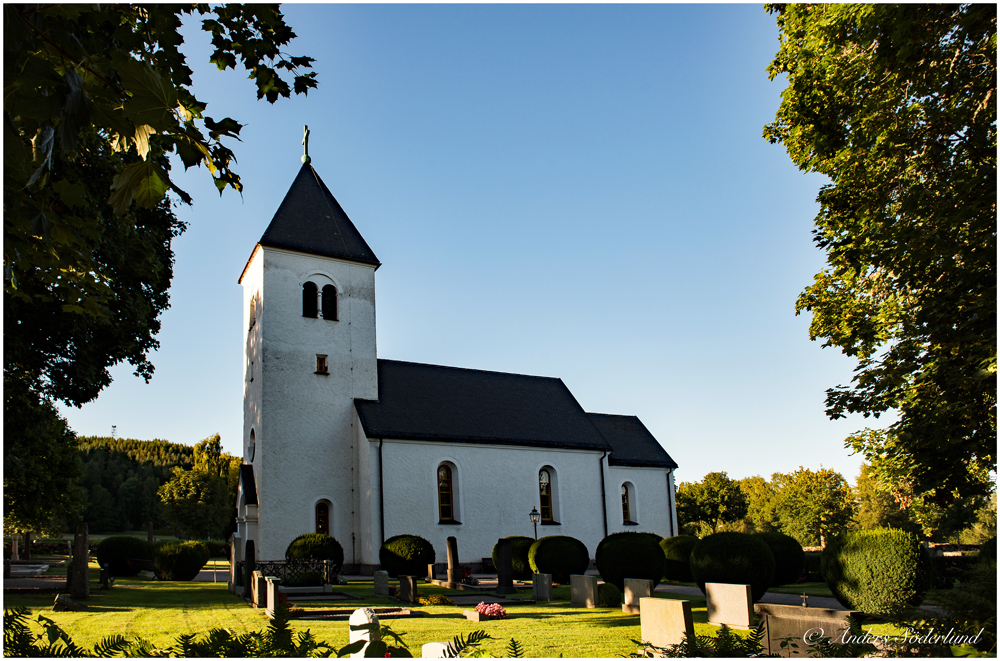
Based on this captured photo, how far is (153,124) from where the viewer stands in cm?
259

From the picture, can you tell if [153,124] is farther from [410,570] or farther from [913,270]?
[410,570]

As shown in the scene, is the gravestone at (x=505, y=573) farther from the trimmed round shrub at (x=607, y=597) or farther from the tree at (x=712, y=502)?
the tree at (x=712, y=502)

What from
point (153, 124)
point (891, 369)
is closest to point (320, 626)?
point (153, 124)

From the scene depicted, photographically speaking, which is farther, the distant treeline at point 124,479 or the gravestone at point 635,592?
the distant treeline at point 124,479

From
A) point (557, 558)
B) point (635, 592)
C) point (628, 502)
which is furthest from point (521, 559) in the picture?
point (628, 502)

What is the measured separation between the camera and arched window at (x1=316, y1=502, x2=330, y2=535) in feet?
78.4

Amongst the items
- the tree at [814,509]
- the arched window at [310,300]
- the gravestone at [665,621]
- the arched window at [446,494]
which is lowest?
the tree at [814,509]

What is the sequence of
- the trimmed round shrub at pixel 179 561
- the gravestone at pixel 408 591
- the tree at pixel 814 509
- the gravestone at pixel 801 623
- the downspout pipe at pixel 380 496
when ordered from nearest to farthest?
the gravestone at pixel 801 623, the gravestone at pixel 408 591, the trimmed round shrub at pixel 179 561, the downspout pipe at pixel 380 496, the tree at pixel 814 509

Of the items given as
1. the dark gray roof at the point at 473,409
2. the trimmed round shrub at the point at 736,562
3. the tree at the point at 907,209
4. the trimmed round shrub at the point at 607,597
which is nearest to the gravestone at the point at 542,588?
the trimmed round shrub at the point at 607,597

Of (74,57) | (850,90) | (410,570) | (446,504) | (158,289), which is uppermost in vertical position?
(850,90)

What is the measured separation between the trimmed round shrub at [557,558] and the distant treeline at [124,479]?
46.3 metres

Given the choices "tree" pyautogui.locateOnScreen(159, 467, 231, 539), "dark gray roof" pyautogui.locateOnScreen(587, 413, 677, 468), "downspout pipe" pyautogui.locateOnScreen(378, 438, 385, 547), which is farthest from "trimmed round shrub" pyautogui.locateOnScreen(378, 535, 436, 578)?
"tree" pyautogui.locateOnScreen(159, 467, 231, 539)

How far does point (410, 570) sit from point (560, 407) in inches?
509

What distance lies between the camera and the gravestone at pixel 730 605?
10.7m
